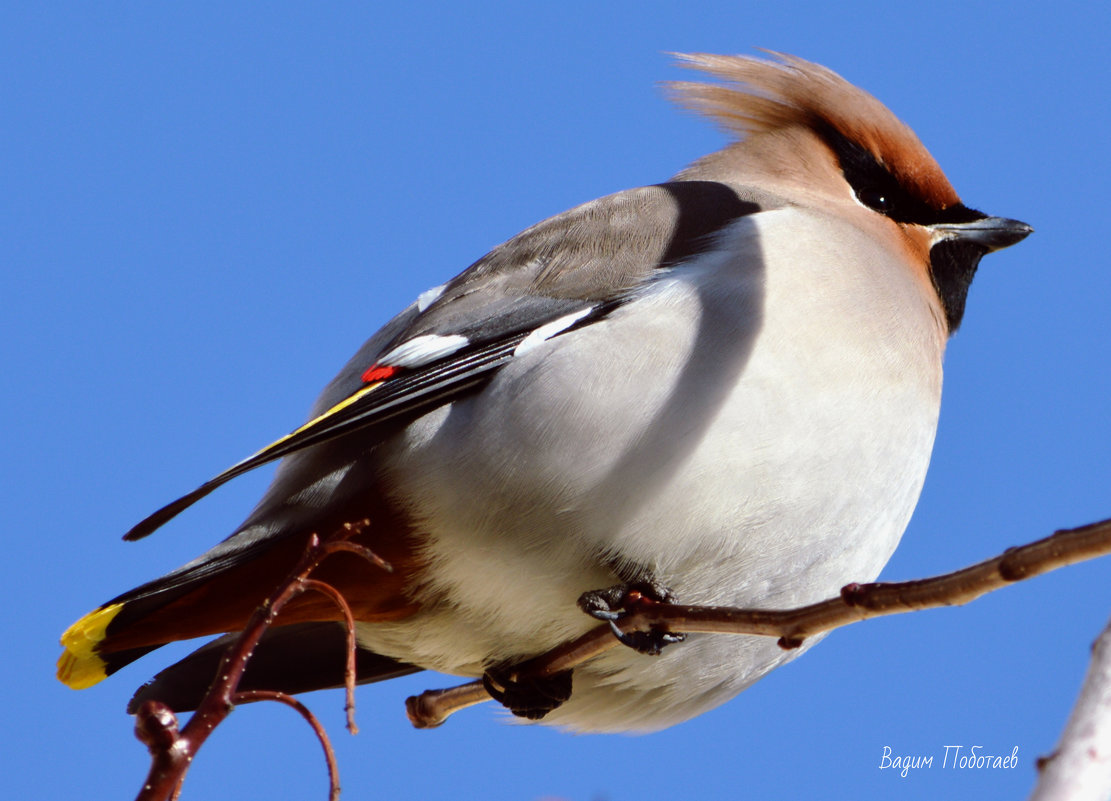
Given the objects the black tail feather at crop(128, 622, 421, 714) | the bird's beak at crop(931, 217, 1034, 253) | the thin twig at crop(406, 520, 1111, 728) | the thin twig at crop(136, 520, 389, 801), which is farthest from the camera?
the bird's beak at crop(931, 217, 1034, 253)

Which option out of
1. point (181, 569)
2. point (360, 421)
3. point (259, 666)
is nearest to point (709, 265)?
point (360, 421)

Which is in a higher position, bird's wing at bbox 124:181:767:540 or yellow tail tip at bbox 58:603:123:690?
bird's wing at bbox 124:181:767:540

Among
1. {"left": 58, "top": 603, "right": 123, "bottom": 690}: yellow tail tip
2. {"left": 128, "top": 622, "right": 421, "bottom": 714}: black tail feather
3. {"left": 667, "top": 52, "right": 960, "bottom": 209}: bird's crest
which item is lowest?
{"left": 128, "top": 622, "right": 421, "bottom": 714}: black tail feather

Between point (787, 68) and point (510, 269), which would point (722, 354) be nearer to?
point (510, 269)

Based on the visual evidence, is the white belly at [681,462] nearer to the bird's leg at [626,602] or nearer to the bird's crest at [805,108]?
the bird's leg at [626,602]

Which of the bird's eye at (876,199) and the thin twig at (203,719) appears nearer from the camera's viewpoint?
the thin twig at (203,719)

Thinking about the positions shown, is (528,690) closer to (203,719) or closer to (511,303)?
(511,303)

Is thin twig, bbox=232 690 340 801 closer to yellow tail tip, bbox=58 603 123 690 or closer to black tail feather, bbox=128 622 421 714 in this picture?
yellow tail tip, bbox=58 603 123 690

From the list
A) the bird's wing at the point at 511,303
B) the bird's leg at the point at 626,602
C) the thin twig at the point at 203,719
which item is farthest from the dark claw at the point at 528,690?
the thin twig at the point at 203,719

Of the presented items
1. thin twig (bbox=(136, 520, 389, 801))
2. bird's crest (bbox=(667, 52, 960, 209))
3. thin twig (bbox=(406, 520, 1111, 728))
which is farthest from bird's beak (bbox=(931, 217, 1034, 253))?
thin twig (bbox=(136, 520, 389, 801))
